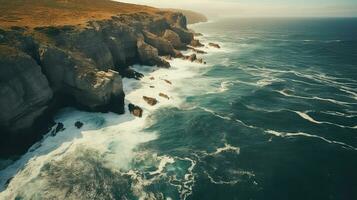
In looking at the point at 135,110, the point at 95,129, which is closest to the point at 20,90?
the point at 95,129

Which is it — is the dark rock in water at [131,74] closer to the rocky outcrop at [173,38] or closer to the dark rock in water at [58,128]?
the dark rock in water at [58,128]

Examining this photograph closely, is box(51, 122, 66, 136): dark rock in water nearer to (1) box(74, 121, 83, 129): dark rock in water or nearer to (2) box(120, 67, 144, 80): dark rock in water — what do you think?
(1) box(74, 121, 83, 129): dark rock in water

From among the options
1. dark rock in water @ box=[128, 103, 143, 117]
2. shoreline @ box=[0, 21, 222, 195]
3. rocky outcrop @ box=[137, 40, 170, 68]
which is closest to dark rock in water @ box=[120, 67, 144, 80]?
shoreline @ box=[0, 21, 222, 195]

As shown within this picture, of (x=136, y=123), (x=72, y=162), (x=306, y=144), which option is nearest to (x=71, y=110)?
(x=136, y=123)

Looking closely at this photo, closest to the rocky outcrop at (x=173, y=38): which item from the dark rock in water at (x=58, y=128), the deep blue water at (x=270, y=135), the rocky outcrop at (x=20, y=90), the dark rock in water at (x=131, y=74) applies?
the deep blue water at (x=270, y=135)

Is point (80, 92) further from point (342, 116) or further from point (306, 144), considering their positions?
point (342, 116)

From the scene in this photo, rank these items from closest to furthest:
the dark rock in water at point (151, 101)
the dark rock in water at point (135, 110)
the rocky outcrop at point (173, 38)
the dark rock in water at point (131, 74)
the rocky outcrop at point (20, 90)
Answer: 1. the rocky outcrop at point (20, 90)
2. the dark rock in water at point (135, 110)
3. the dark rock in water at point (151, 101)
4. the dark rock in water at point (131, 74)
5. the rocky outcrop at point (173, 38)
